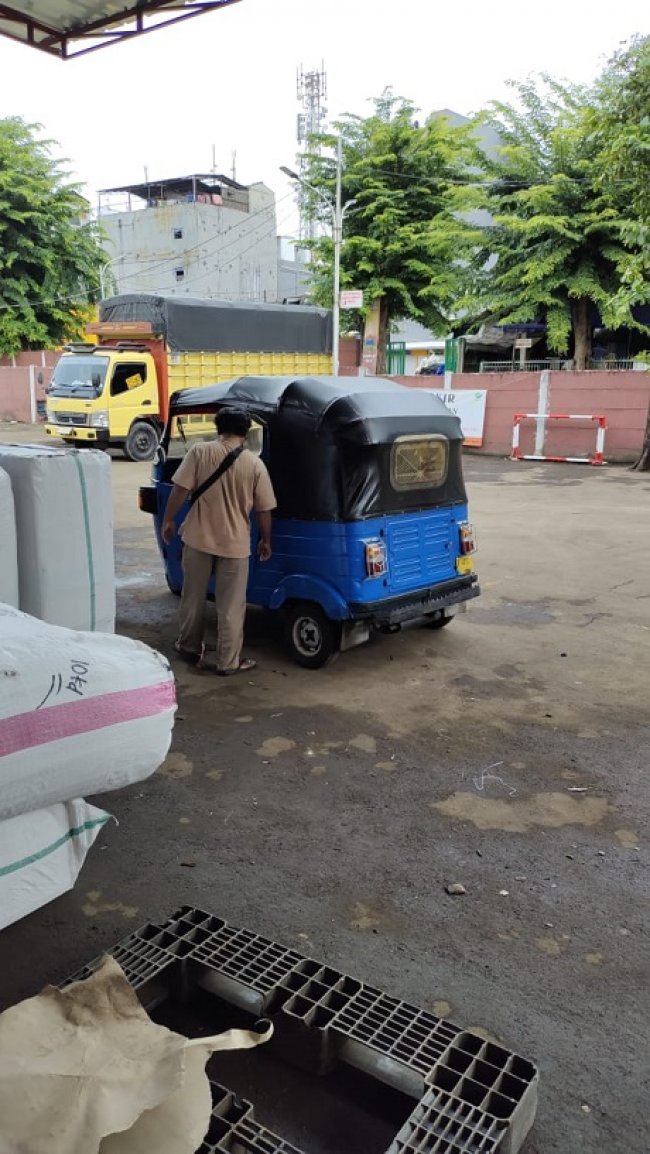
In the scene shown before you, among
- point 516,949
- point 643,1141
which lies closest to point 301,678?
point 516,949

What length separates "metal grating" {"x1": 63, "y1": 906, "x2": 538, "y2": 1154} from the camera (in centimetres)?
206

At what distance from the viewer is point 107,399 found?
58.8 feet

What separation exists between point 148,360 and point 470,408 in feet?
24.9

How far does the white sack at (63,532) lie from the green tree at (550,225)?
19055 mm

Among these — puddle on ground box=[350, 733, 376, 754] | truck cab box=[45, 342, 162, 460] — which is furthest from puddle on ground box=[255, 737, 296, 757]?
truck cab box=[45, 342, 162, 460]

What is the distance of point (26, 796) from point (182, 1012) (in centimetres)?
82

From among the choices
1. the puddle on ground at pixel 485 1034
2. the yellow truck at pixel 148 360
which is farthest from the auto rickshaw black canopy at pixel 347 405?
the yellow truck at pixel 148 360

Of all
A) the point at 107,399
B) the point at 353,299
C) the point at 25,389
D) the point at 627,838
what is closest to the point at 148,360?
the point at 107,399

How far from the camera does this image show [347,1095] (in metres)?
2.30

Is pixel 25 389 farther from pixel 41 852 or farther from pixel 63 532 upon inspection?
pixel 41 852

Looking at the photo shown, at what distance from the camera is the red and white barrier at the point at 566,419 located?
730 inches

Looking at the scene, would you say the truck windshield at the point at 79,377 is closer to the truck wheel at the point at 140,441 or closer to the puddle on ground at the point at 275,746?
the truck wheel at the point at 140,441

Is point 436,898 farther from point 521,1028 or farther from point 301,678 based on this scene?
point 301,678

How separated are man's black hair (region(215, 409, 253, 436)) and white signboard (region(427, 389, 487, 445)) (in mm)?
15619
